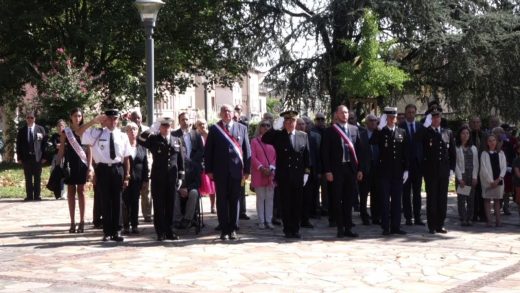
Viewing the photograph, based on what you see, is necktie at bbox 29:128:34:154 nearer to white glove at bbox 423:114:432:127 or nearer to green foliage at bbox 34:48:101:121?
green foliage at bbox 34:48:101:121

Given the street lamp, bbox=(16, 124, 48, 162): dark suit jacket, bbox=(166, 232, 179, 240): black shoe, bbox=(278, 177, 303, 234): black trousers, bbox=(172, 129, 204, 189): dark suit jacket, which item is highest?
the street lamp

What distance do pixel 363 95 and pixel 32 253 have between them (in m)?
19.9

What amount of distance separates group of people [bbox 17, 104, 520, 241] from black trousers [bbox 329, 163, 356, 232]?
2 centimetres

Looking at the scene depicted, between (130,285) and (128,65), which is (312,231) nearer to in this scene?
(130,285)

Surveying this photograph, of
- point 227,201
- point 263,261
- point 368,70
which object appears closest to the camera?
point 263,261

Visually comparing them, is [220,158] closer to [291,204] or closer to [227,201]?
[227,201]

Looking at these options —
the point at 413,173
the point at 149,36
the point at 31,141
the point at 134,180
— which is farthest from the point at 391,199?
the point at 31,141

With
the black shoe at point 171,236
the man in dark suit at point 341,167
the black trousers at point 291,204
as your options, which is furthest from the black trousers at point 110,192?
the man in dark suit at point 341,167

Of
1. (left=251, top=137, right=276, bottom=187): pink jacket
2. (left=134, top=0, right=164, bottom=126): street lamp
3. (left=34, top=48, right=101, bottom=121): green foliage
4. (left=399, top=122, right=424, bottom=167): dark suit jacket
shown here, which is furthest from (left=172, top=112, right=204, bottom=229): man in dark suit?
(left=34, top=48, right=101, bottom=121): green foliage

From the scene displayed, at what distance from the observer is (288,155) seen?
1151 cm

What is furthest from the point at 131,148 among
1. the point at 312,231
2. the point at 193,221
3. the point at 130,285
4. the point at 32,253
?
the point at 130,285

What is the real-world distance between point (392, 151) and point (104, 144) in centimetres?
436

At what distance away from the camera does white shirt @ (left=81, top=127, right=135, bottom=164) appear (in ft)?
36.2

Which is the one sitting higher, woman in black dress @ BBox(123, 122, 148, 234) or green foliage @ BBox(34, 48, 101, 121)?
green foliage @ BBox(34, 48, 101, 121)
